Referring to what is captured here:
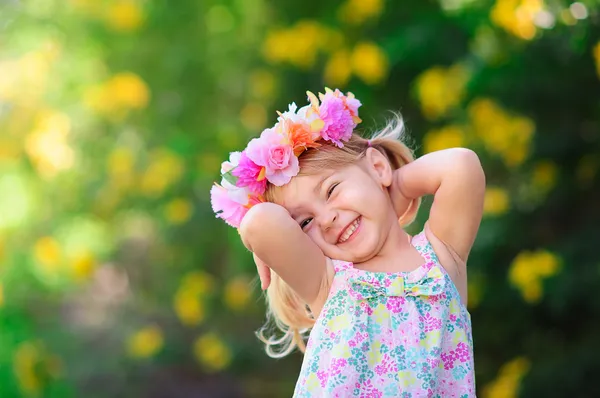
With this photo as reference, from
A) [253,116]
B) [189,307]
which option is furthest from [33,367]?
[253,116]

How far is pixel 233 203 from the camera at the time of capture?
189cm

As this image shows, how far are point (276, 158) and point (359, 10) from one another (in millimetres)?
2226

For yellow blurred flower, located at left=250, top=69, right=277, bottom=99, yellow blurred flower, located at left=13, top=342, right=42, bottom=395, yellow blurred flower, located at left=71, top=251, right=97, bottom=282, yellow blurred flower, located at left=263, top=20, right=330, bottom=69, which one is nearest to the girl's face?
yellow blurred flower, located at left=263, top=20, right=330, bottom=69

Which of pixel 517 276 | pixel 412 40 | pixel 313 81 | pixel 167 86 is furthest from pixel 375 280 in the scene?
pixel 167 86

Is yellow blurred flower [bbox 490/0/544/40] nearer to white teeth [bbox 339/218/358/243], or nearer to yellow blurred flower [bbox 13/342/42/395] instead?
white teeth [bbox 339/218/358/243]

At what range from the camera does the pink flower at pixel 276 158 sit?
1851 millimetres

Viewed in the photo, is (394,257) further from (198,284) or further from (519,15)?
(198,284)

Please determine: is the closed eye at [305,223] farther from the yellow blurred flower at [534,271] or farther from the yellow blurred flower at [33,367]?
the yellow blurred flower at [33,367]

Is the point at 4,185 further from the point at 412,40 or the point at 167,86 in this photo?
the point at 412,40

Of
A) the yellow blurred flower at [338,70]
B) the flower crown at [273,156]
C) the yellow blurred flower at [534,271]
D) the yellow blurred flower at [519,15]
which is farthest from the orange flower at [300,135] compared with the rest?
the yellow blurred flower at [338,70]

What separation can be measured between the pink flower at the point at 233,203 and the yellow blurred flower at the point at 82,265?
2.49m

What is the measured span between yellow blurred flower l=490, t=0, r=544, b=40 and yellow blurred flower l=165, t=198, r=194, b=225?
5.77 ft

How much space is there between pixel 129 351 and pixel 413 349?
2971mm

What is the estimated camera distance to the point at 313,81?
4.16 metres
